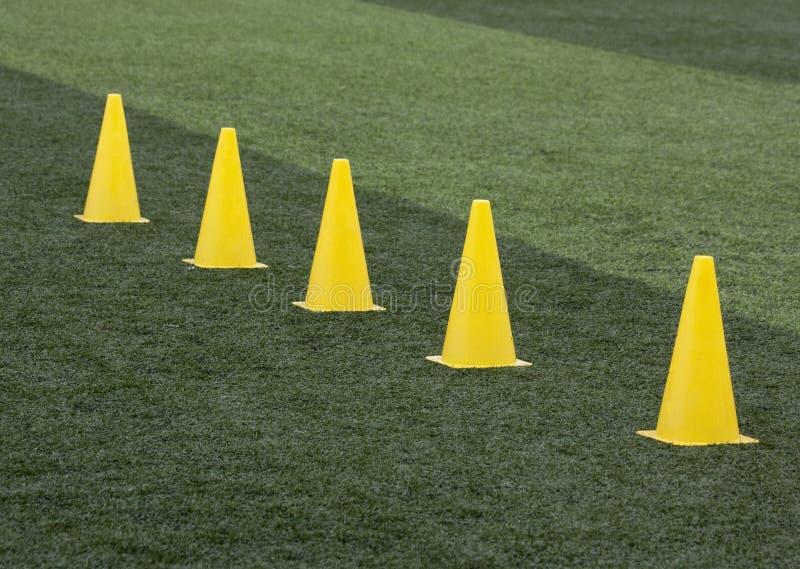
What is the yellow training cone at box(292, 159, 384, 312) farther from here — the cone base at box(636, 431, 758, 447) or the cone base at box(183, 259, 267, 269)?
the cone base at box(636, 431, 758, 447)

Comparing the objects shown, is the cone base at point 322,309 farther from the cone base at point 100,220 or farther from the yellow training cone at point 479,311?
the cone base at point 100,220

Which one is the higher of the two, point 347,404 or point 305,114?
point 305,114

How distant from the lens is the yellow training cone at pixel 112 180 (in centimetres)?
738

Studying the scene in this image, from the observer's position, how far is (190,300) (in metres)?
5.93

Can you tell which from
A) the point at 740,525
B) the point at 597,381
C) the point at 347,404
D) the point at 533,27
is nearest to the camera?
the point at 740,525

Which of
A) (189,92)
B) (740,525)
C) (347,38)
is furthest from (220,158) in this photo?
(347,38)

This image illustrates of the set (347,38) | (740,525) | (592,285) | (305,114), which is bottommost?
(740,525)

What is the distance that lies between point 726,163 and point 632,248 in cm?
281

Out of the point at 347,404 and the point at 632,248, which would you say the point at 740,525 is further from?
the point at 632,248

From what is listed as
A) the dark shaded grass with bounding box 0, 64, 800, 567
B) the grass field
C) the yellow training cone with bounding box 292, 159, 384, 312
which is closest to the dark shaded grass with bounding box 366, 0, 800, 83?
the grass field

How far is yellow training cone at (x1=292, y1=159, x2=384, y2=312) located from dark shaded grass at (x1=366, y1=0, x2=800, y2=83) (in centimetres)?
868

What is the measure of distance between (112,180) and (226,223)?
111cm

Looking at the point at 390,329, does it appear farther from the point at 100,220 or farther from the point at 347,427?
the point at 100,220

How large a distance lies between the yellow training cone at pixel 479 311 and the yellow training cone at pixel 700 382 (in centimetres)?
86
